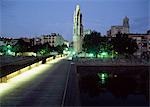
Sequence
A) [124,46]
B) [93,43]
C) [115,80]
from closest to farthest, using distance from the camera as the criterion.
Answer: [115,80], [124,46], [93,43]

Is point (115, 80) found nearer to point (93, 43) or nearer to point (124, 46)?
point (124, 46)

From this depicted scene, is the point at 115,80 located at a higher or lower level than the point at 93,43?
lower

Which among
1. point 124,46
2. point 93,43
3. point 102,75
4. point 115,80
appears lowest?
point 115,80

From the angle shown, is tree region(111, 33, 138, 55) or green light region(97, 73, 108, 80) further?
tree region(111, 33, 138, 55)

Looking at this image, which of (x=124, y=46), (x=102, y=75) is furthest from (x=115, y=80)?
(x=124, y=46)

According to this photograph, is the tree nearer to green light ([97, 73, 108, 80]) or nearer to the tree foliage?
the tree foliage

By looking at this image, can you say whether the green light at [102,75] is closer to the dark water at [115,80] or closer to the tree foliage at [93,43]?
the dark water at [115,80]

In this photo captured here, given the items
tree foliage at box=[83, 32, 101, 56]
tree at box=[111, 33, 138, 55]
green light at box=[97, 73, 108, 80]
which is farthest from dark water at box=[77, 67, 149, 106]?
tree foliage at box=[83, 32, 101, 56]

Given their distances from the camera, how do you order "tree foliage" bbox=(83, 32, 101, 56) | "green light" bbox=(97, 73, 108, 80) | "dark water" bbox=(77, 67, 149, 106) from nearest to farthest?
1. "dark water" bbox=(77, 67, 149, 106)
2. "green light" bbox=(97, 73, 108, 80)
3. "tree foliage" bbox=(83, 32, 101, 56)

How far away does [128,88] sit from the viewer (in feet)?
193

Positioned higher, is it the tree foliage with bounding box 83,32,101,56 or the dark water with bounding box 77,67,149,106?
the tree foliage with bounding box 83,32,101,56

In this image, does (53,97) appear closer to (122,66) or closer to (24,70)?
(24,70)

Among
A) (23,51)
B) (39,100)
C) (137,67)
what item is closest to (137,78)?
(137,67)

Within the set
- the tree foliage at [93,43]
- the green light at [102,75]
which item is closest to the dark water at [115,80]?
the green light at [102,75]
